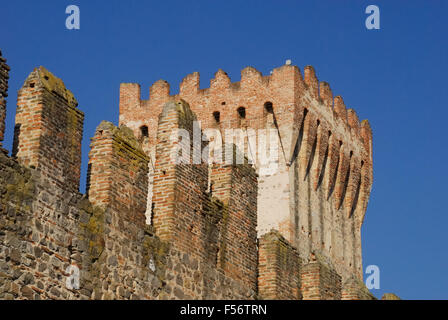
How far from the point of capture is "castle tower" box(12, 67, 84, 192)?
536 inches

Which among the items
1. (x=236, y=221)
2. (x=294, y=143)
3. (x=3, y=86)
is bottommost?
(x=236, y=221)

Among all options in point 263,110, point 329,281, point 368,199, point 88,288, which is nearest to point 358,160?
point 368,199

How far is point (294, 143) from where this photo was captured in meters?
36.8

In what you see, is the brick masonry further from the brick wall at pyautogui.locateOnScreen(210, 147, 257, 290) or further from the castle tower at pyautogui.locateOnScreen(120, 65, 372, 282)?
the castle tower at pyautogui.locateOnScreen(120, 65, 372, 282)

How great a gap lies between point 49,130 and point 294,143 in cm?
2347

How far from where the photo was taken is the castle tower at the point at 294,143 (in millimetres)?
36719

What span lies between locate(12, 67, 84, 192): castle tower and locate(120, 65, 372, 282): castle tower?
68.3 feet

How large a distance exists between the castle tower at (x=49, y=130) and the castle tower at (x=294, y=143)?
20.8 m

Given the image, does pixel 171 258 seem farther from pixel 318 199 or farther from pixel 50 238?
pixel 318 199

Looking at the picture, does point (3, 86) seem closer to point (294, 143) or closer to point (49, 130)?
point (49, 130)

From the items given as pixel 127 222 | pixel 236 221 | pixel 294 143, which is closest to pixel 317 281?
pixel 236 221

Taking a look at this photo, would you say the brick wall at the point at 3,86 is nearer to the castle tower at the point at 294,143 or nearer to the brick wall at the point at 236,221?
the brick wall at the point at 236,221

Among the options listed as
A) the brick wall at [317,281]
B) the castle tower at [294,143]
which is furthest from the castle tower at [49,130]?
the castle tower at [294,143]

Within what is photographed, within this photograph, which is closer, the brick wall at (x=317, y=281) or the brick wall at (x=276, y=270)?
the brick wall at (x=276, y=270)
